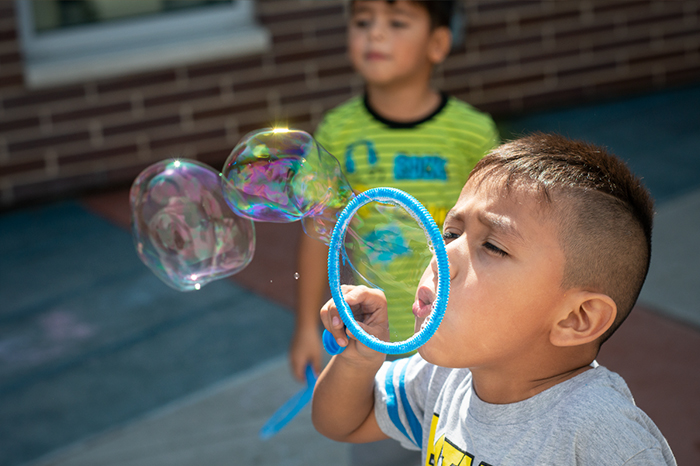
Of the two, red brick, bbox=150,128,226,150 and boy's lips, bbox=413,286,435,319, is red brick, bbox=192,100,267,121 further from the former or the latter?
boy's lips, bbox=413,286,435,319

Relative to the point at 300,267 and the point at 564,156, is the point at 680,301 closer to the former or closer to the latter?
the point at 300,267

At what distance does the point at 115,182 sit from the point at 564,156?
5.21m

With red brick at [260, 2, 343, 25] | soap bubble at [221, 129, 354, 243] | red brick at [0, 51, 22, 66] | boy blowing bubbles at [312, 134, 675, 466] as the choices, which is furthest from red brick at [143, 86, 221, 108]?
boy blowing bubbles at [312, 134, 675, 466]

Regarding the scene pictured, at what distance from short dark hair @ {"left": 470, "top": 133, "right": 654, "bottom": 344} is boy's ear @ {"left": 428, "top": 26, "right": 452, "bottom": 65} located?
1.41m

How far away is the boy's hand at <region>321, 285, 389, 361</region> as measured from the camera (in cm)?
134

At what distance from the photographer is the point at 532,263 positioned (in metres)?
1.22

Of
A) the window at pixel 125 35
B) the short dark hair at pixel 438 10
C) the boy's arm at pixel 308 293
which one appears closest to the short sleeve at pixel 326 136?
the boy's arm at pixel 308 293

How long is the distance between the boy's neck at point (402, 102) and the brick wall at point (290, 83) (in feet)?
12.4

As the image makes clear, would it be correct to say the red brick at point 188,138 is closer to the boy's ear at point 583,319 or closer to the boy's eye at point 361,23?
the boy's eye at point 361,23

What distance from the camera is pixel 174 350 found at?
12.7 feet

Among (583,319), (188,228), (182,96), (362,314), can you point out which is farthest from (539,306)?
(182,96)

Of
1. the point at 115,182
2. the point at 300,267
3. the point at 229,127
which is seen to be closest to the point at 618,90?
the point at 229,127

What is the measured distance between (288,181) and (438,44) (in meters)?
1.18

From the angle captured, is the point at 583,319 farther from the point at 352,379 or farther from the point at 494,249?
the point at 352,379
